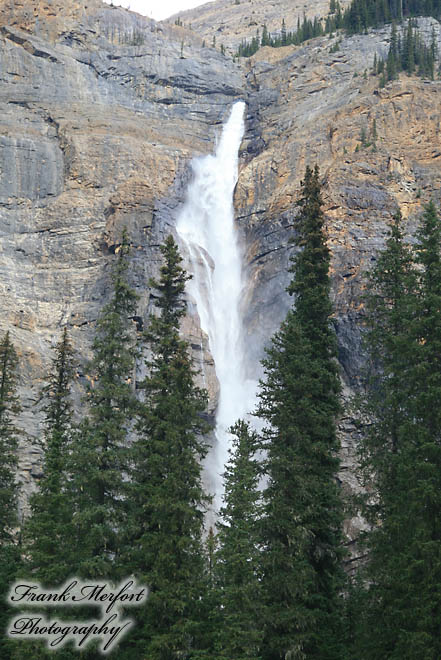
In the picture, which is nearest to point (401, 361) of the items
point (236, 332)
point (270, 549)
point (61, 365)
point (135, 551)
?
point (270, 549)

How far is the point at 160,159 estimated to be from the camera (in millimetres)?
73188

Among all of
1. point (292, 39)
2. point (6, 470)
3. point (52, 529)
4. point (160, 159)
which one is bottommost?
point (52, 529)

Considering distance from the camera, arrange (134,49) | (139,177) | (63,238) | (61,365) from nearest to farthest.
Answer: (61,365) < (63,238) < (139,177) < (134,49)

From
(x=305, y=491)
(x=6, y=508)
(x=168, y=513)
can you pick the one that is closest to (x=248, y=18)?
(x=6, y=508)

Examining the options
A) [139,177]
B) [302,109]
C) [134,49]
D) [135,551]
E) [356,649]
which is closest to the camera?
[356,649]

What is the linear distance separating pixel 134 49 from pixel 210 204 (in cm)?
3053

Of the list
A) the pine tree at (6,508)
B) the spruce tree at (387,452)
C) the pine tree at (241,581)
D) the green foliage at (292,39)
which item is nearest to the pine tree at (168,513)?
the pine tree at (241,581)

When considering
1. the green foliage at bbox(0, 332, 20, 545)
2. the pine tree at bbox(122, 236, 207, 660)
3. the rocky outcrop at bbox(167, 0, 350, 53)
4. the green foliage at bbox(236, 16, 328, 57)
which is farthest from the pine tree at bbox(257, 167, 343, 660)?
the rocky outcrop at bbox(167, 0, 350, 53)

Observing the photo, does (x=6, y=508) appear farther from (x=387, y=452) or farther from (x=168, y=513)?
(x=387, y=452)

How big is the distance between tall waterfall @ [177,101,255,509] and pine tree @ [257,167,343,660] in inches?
829

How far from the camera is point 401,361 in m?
23.8

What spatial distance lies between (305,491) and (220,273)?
43832 mm

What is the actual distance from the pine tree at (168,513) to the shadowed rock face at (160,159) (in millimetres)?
19239

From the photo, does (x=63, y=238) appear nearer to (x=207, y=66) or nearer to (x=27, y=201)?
(x=27, y=201)
